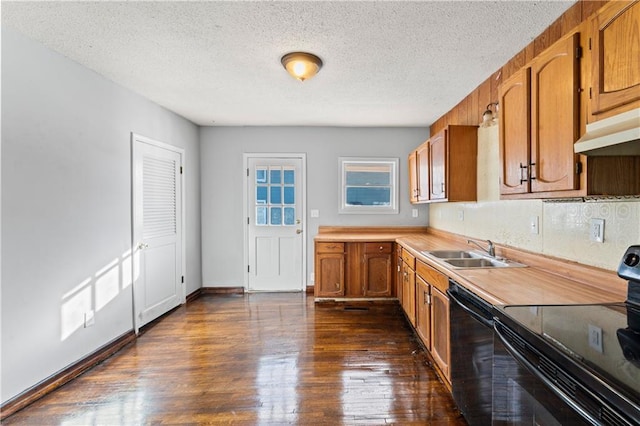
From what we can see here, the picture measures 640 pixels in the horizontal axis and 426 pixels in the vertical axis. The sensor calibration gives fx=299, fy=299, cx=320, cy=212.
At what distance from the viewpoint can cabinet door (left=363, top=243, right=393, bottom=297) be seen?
3.81m

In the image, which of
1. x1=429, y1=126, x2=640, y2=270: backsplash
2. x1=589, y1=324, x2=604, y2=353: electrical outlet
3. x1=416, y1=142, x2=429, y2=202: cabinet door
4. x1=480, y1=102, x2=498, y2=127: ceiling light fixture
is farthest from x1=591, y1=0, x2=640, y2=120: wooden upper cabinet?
x1=416, y1=142, x2=429, y2=202: cabinet door

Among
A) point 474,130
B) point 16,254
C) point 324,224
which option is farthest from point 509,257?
point 16,254

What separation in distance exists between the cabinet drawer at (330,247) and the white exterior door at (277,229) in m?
0.58

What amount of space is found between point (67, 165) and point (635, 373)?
3.18m

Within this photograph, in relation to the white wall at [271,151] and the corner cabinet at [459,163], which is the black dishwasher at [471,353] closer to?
the corner cabinet at [459,163]

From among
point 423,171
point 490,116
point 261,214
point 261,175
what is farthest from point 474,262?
point 261,175

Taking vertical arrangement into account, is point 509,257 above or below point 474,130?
below

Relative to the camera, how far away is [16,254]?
Result: 74.1 inches

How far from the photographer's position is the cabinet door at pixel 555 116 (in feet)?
4.35

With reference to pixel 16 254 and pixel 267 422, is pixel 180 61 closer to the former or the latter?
pixel 16 254

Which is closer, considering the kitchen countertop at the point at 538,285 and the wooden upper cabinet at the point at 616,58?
the wooden upper cabinet at the point at 616,58

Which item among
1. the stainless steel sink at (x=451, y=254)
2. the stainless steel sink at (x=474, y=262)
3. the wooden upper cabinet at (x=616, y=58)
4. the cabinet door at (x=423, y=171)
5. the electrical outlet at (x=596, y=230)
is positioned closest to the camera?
the wooden upper cabinet at (x=616, y=58)

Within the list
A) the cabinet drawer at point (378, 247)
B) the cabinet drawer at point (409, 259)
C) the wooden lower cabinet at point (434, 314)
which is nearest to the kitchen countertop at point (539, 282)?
the wooden lower cabinet at point (434, 314)

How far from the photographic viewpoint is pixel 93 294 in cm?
247
